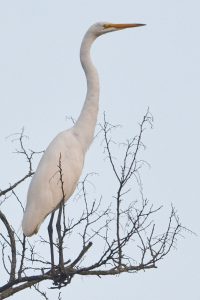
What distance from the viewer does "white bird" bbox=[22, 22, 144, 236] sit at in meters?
5.99

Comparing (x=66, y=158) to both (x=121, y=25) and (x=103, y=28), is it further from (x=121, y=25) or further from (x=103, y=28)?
(x=121, y=25)

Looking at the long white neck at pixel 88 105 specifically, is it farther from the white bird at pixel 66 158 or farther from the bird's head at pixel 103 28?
the bird's head at pixel 103 28

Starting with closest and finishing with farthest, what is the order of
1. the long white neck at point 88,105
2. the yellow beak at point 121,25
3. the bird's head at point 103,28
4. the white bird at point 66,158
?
the white bird at point 66,158
the long white neck at point 88,105
the bird's head at point 103,28
the yellow beak at point 121,25

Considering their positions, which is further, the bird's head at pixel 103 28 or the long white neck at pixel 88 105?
the bird's head at pixel 103 28

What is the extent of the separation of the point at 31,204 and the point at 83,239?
176 centimetres

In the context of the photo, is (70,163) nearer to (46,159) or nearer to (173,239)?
(46,159)

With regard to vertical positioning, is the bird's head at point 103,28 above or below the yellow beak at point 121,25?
below

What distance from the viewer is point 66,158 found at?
6293mm

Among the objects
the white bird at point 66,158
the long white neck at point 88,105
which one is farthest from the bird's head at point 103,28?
the long white neck at point 88,105

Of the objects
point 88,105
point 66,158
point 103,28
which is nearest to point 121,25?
point 103,28

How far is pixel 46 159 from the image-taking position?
626 centimetres

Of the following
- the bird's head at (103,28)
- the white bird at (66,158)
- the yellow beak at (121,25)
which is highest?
the yellow beak at (121,25)

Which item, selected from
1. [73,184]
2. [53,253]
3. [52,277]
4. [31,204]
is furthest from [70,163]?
[52,277]

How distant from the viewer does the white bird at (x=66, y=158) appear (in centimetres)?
599
